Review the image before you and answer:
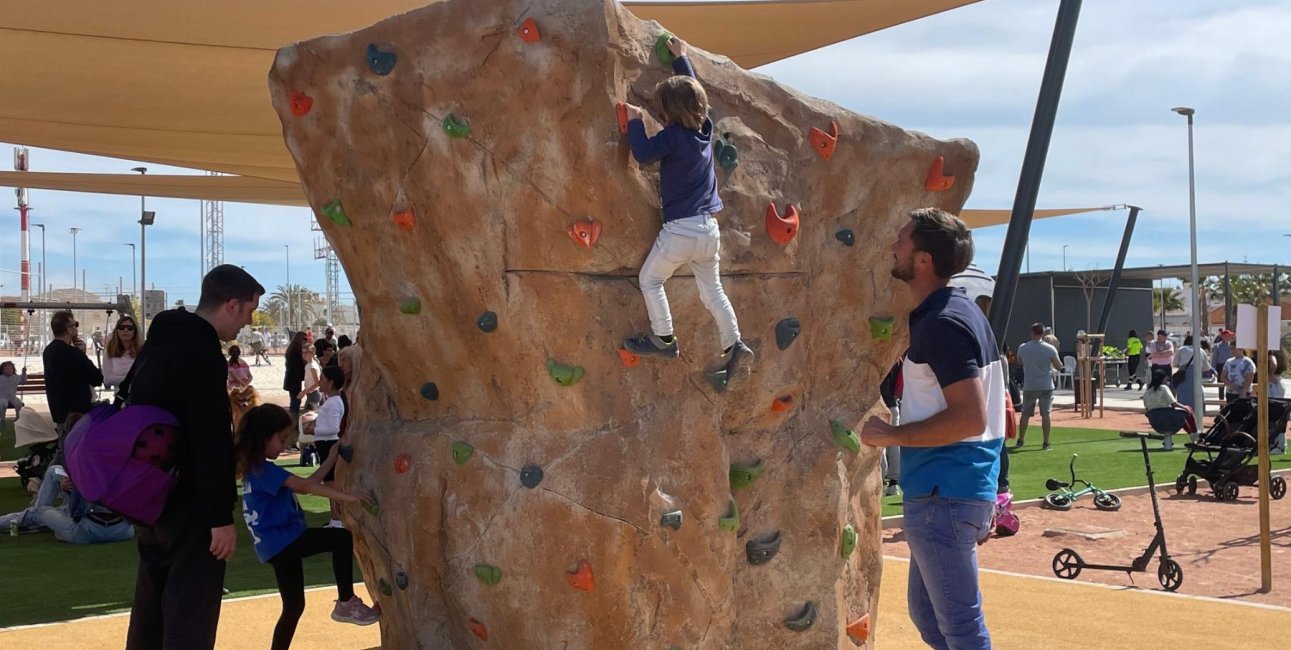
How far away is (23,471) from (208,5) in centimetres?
705

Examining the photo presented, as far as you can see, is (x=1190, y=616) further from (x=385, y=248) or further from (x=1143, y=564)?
(x=385, y=248)

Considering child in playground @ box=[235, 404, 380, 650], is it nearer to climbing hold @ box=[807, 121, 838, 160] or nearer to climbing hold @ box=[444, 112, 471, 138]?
climbing hold @ box=[444, 112, 471, 138]

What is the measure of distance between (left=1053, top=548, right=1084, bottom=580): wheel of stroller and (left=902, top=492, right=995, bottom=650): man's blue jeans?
4.34 metres

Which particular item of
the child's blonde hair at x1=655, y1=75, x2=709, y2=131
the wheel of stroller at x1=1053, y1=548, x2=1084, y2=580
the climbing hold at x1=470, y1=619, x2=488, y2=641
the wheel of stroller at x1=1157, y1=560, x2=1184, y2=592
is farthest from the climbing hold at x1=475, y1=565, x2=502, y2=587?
the wheel of stroller at x1=1157, y1=560, x2=1184, y2=592

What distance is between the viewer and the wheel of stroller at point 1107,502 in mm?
10609

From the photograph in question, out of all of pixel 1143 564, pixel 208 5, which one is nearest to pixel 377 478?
pixel 208 5

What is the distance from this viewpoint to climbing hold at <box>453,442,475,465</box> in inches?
185

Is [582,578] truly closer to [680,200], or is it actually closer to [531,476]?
[531,476]

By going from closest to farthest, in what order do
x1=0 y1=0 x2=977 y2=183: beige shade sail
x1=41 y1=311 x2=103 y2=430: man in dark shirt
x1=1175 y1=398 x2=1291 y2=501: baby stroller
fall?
→ x1=0 y1=0 x2=977 y2=183: beige shade sail → x1=41 y1=311 x2=103 y2=430: man in dark shirt → x1=1175 y1=398 x2=1291 y2=501: baby stroller

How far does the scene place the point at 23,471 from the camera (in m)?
12.0

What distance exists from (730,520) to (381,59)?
2.22m

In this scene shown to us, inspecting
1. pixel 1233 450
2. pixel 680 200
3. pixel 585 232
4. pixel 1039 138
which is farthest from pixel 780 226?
pixel 1233 450

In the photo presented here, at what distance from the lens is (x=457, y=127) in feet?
14.4

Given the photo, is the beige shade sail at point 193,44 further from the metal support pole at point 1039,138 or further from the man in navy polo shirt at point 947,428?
the man in navy polo shirt at point 947,428
